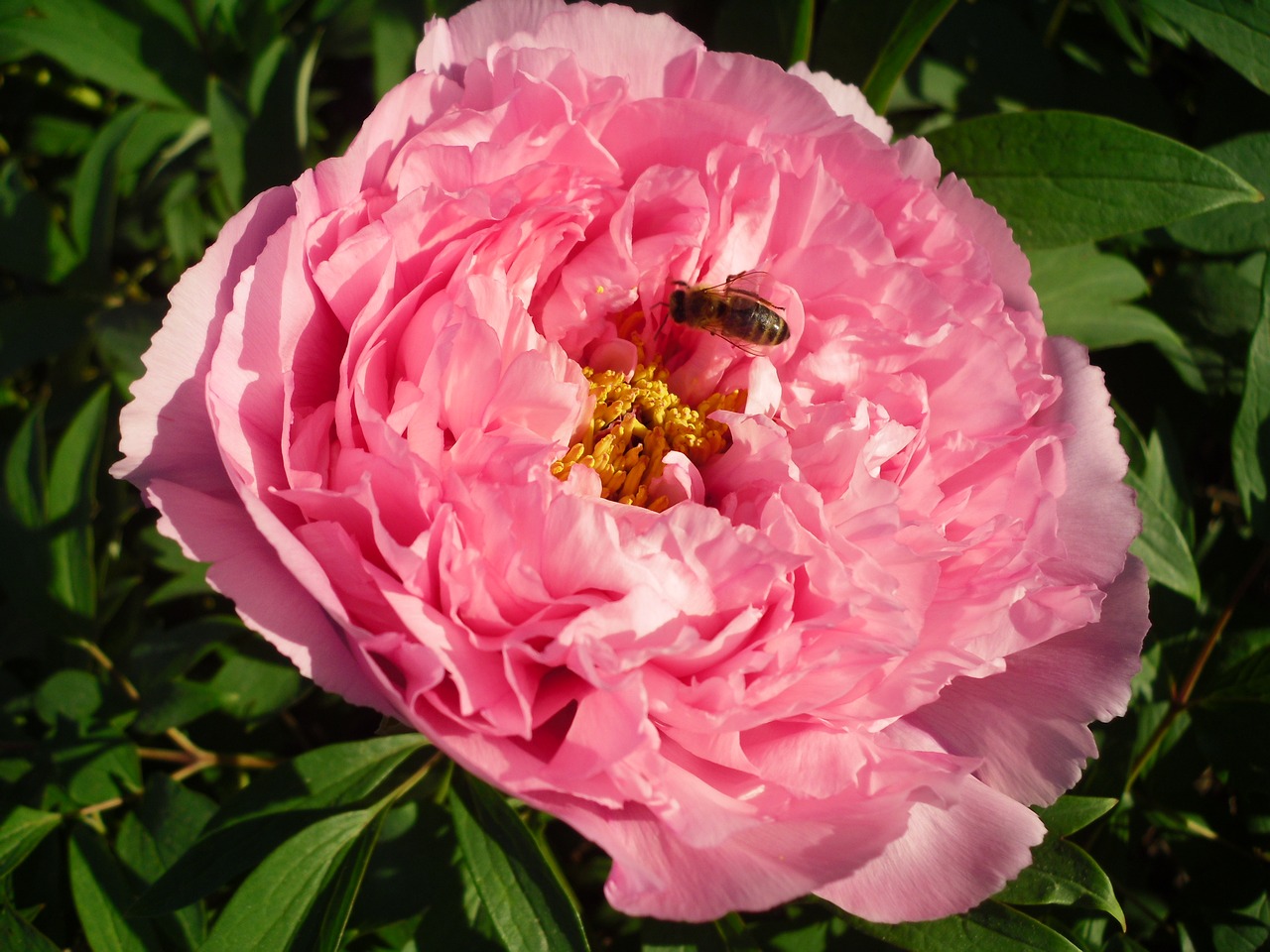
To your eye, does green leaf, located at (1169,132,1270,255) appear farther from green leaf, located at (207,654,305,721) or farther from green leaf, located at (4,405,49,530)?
green leaf, located at (4,405,49,530)

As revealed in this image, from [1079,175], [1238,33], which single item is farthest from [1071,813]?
[1238,33]

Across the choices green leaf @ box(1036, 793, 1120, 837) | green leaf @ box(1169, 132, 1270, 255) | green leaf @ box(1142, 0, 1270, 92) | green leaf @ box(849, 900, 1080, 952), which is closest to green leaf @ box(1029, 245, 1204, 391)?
green leaf @ box(1169, 132, 1270, 255)

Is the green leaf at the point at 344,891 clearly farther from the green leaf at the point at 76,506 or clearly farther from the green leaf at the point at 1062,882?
the green leaf at the point at 1062,882

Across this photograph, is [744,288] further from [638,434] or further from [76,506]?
[76,506]

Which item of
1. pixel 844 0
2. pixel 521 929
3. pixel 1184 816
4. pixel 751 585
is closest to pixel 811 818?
pixel 751 585

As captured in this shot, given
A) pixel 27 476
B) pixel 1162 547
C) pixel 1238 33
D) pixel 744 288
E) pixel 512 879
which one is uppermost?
pixel 1238 33

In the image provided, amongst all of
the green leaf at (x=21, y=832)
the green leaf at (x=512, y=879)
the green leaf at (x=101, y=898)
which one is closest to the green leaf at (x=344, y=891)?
the green leaf at (x=512, y=879)

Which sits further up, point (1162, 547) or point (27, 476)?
point (1162, 547)
